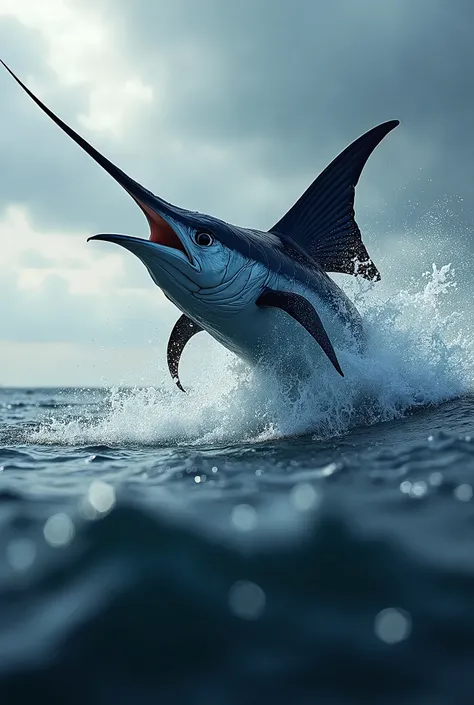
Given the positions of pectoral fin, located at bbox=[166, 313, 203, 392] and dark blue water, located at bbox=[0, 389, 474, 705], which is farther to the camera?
pectoral fin, located at bbox=[166, 313, 203, 392]

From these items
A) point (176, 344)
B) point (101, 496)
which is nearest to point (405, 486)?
point (101, 496)

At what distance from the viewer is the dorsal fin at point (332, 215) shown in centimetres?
830

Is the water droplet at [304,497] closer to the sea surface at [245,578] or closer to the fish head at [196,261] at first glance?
the sea surface at [245,578]

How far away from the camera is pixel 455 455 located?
13.4 feet

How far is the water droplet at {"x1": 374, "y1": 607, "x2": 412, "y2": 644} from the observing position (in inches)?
75.5

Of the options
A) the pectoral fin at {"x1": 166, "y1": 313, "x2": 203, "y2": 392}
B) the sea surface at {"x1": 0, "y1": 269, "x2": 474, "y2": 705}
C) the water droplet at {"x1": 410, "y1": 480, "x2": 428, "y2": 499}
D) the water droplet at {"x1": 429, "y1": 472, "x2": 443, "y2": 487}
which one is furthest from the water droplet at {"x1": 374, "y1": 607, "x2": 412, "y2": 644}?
the pectoral fin at {"x1": 166, "y1": 313, "x2": 203, "y2": 392}

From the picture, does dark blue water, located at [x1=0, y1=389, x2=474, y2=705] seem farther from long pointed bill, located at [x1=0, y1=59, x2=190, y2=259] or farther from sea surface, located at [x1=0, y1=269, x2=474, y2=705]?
long pointed bill, located at [x1=0, y1=59, x2=190, y2=259]

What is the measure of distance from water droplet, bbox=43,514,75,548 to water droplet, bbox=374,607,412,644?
1.56 meters

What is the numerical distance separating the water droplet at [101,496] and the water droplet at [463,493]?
1.92m

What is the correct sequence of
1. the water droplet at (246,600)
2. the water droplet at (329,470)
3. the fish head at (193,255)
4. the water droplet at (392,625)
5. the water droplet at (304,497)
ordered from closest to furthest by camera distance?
the water droplet at (392,625) → the water droplet at (246,600) → the water droplet at (304,497) → the water droplet at (329,470) → the fish head at (193,255)

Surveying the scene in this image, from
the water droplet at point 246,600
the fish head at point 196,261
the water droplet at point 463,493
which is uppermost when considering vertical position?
the fish head at point 196,261

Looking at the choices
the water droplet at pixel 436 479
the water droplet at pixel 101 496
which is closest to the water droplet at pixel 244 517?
the water droplet at pixel 101 496

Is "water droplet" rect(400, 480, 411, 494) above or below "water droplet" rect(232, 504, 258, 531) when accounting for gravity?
below

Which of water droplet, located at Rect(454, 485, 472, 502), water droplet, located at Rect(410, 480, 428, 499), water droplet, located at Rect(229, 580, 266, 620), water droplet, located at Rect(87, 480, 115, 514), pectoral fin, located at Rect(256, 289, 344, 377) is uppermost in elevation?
pectoral fin, located at Rect(256, 289, 344, 377)
